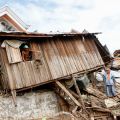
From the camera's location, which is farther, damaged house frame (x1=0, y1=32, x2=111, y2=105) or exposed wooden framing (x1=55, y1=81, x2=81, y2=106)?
exposed wooden framing (x1=55, y1=81, x2=81, y2=106)

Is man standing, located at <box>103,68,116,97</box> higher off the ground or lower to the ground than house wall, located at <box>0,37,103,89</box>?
lower

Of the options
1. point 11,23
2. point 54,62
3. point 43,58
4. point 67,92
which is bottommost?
point 67,92

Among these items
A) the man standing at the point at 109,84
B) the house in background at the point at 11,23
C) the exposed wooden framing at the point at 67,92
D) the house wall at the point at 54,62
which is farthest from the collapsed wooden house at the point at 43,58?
the house in background at the point at 11,23

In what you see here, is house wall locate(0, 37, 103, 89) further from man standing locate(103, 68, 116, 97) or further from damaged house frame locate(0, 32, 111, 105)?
man standing locate(103, 68, 116, 97)

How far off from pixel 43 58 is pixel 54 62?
77 cm

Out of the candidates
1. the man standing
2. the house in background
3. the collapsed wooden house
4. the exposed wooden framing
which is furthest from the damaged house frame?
the house in background

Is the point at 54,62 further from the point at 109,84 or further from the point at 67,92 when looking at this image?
the point at 109,84

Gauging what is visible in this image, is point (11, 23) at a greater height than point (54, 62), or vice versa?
point (11, 23)

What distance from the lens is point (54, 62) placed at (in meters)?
18.5

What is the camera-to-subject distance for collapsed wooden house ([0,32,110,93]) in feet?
56.2

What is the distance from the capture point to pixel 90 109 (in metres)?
17.6

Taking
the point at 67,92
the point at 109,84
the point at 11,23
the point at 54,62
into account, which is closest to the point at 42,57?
the point at 54,62

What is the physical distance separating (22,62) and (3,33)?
210cm

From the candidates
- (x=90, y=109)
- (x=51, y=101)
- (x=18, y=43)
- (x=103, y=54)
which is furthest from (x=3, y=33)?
(x=103, y=54)
